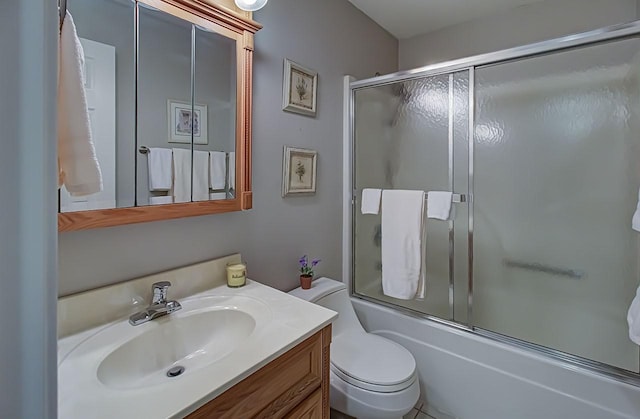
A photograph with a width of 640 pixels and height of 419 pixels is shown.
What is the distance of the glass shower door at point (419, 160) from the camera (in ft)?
5.54

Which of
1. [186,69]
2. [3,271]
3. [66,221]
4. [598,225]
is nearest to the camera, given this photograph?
[3,271]

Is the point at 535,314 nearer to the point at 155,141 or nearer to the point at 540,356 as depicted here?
the point at 540,356

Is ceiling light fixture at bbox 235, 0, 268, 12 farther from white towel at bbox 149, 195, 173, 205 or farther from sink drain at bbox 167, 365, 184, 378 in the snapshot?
sink drain at bbox 167, 365, 184, 378

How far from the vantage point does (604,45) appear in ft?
4.36

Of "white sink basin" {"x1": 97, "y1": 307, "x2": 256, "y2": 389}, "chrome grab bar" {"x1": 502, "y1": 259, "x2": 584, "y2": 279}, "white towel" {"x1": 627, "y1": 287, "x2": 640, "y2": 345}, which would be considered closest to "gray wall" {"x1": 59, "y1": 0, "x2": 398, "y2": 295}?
"white sink basin" {"x1": 97, "y1": 307, "x2": 256, "y2": 389}

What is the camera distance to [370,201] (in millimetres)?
1840

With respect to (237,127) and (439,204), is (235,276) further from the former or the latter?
(439,204)

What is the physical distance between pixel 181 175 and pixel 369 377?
1105 mm

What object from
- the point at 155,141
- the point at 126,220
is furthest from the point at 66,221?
the point at 155,141

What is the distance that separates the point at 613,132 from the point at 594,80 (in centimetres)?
25

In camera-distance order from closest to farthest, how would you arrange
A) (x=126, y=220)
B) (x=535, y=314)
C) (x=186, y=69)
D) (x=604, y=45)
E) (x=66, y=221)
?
(x=66, y=221) → (x=126, y=220) → (x=186, y=69) → (x=604, y=45) → (x=535, y=314)

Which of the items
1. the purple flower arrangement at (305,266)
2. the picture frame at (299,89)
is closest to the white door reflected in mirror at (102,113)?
the picture frame at (299,89)

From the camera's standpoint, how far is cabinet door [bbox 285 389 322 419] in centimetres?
94

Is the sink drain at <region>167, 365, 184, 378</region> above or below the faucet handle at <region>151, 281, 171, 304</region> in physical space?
below
